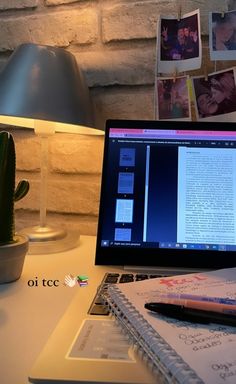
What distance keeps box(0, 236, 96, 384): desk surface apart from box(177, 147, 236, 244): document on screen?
0.67 feet

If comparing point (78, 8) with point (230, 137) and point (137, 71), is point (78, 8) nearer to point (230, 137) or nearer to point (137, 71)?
point (137, 71)

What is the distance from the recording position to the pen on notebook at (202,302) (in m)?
0.43

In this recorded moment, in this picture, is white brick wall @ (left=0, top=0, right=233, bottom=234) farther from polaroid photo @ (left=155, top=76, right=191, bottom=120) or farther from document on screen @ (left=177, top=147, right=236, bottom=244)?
document on screen @ (left=177, top=147, right=236, bottom=244)

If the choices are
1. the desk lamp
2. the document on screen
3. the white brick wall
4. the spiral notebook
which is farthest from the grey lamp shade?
the spiral notebook

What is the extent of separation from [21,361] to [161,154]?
1.48 feet

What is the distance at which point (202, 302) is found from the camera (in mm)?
440

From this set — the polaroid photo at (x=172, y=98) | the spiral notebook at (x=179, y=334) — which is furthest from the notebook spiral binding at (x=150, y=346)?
the polaroid photo at (x=172, y=98)

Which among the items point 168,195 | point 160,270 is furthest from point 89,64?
point 160,270

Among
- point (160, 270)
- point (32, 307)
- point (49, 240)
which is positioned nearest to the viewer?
point (32, 307)

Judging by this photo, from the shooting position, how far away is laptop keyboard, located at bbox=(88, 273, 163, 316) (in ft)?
1.61

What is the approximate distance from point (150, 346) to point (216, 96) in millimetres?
606

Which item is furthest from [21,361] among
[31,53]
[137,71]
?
[137,71]

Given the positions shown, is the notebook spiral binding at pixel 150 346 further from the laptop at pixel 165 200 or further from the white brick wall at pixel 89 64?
the white brick wall at pixel 89 64

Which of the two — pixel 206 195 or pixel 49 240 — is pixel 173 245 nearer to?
pixel 206 195
